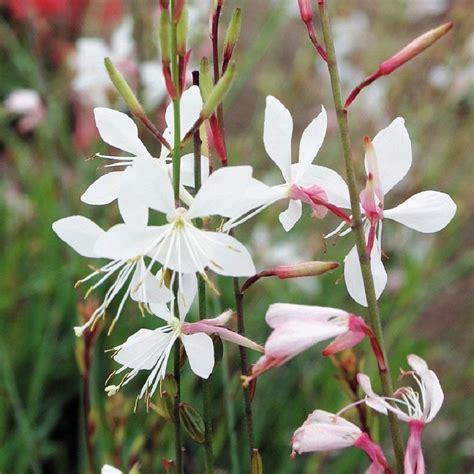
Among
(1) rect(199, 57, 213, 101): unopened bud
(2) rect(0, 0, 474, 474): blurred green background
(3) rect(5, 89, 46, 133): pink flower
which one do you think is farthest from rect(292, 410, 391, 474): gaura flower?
(3) rect(5, 89, 46, 133): pink flower

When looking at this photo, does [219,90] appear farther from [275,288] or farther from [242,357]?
[275,288]

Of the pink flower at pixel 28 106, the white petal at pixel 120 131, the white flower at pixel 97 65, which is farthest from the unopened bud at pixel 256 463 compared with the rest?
the pink flower at pixel 28 106

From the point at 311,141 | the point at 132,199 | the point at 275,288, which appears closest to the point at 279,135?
the point at 311,141

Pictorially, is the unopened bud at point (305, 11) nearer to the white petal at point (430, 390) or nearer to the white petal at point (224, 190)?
the white petal at point (224, 190)

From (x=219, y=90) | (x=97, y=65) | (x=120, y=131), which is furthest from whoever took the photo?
(x=97, y=65)

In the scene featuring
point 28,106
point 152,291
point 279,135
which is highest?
point 28,106

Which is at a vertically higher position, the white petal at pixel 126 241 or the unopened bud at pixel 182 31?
the unopened bud at pixel 182 31

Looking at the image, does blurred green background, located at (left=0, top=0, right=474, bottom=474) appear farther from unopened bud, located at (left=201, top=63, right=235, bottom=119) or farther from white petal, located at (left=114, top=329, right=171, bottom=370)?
unopened bud, located at (left=201, top=63, right=235, bottom=119)
